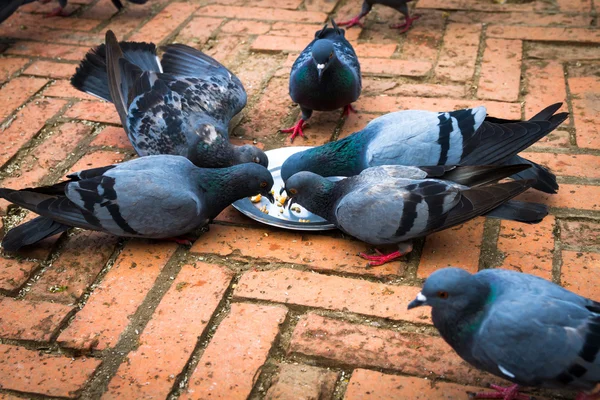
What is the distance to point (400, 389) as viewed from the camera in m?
2.85

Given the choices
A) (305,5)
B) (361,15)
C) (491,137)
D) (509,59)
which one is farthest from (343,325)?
(305,5)

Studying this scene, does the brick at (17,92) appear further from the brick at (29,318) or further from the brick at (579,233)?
the brick at (579,233)

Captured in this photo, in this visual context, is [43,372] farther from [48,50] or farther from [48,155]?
[48,50]

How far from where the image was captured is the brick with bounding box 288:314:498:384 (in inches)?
115

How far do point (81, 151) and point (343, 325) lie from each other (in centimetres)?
237

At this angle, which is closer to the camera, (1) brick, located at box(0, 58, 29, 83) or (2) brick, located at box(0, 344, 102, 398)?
(2) brick, located at box(0, 344, 102, 398)

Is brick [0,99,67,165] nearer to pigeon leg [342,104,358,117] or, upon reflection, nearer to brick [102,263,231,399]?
brick [102,263,231,399]

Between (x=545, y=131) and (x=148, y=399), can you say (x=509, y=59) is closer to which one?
(x=545, y=131)

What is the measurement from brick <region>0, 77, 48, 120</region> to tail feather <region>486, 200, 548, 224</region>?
352 centimetres

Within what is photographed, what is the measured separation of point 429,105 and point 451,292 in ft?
8.37

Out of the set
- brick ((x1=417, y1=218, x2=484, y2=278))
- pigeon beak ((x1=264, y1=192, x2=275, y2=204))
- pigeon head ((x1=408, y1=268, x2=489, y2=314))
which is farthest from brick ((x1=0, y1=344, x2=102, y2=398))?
brick ((x1=417, y1=218, x2=484, y2=278))

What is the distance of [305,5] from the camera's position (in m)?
6.37

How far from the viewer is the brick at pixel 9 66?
5536 mm

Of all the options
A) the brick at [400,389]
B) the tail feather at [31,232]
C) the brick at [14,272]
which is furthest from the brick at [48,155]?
the brick at [400,389]
